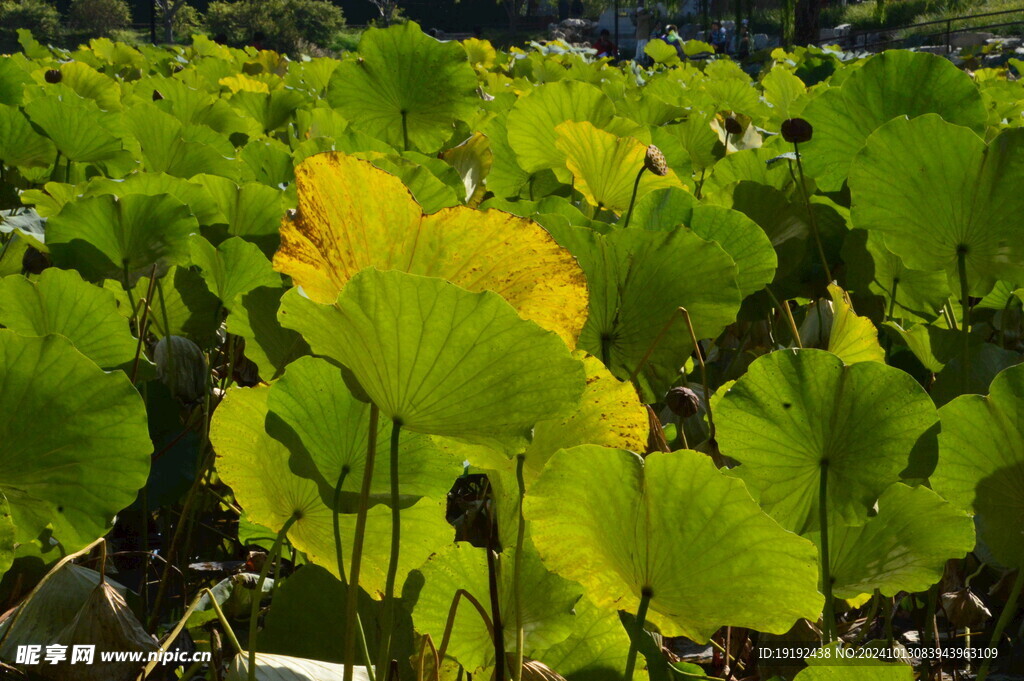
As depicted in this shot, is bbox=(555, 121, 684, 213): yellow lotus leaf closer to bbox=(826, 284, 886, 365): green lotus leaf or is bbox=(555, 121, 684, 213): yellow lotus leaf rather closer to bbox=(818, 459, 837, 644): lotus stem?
bbox=(826, 284, 886, 365): green lotus leaf

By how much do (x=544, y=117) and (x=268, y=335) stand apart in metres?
0.44

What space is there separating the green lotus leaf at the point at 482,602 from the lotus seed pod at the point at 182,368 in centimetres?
39

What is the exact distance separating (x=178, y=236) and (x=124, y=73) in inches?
84.6

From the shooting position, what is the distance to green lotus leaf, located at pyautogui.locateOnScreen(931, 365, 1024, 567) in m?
0.45

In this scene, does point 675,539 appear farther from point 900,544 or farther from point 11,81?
point 11,81

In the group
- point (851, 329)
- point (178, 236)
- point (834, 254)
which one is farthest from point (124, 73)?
point (851, 329)

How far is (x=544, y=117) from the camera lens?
100cm

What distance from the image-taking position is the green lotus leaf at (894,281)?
0.81 meters

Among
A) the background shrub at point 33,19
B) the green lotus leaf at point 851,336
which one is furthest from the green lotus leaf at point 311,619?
the background shrub at point 33,19

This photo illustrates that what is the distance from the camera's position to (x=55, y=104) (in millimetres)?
1069

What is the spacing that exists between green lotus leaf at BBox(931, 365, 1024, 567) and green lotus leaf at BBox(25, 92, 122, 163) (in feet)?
3.13

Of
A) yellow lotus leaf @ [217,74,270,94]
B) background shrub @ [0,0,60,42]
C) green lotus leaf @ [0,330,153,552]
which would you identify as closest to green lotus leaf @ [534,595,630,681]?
green lotus leaf @ [0,330,153,552]

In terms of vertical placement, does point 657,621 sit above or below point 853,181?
below

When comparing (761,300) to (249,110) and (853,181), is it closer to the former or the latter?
(853,181)
